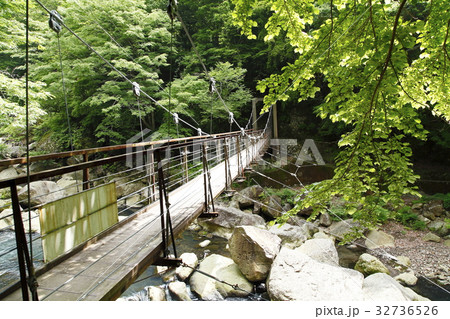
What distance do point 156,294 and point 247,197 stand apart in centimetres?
390

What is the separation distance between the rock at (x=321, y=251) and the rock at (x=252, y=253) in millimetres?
725

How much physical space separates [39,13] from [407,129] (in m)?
12.5

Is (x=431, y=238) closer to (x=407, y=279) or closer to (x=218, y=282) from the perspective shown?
(x=407, y=279)

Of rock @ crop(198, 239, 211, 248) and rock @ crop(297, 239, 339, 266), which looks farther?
rock @ crop(198, 239, 211, 248)

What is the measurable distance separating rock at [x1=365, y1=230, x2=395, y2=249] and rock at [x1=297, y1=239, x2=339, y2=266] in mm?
1469

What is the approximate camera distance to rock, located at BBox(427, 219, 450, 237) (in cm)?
519

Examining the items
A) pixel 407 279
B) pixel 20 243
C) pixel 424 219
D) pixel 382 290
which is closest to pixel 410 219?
pixel 424 219

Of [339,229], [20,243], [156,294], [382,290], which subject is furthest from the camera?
[339,229]

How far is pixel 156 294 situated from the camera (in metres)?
3.37

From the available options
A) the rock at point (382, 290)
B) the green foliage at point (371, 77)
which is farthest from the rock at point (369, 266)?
the green foliage at point (371, 77)

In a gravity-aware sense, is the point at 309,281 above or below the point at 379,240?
above

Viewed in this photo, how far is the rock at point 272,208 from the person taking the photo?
653 cm

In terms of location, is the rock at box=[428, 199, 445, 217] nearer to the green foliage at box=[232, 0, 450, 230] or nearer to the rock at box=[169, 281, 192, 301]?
the green foliage at box=[232, 0, 450, 230]

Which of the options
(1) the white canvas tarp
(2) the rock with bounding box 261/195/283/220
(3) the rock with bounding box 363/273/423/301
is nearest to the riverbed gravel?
(3) the rock with bounding box 363/273/423/301
